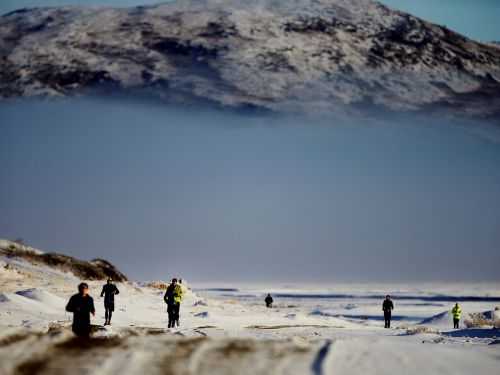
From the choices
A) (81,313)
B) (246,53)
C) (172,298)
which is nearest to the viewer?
(81,313)

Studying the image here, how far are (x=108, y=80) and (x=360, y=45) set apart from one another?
4652cm

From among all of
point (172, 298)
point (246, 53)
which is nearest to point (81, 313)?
point (172, 298)

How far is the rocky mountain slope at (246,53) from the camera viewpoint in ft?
400

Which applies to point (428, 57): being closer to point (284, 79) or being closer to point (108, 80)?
point (284, 79)

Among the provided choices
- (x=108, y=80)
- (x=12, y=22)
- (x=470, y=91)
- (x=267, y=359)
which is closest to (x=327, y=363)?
(x=267, y=359)

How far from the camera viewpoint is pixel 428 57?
125562mm

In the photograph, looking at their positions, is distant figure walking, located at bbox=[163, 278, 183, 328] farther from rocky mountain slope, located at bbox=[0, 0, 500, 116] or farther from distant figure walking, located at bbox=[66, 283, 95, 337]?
rocky mountain slope, located at bbox=[0, 0, 500, 116]

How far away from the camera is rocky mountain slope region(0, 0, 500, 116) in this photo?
122062mm

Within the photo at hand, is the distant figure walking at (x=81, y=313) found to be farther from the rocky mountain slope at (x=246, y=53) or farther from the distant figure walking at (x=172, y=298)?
the rocky mountain slope at (x=246, y=53)

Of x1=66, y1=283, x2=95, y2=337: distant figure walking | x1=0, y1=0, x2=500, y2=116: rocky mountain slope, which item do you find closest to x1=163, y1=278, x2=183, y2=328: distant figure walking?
x1=66, y1=283, x2=95, y2=337: distant figure walking

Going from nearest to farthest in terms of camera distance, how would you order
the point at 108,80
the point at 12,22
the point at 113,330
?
the point at 113,330
the point at 108,80
the point at 12,22

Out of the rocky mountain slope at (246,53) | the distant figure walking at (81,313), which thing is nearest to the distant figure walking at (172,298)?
the distant figure walking at (81,313)

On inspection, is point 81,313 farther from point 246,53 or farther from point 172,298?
point 246,53

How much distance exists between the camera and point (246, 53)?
12350 centimetres
